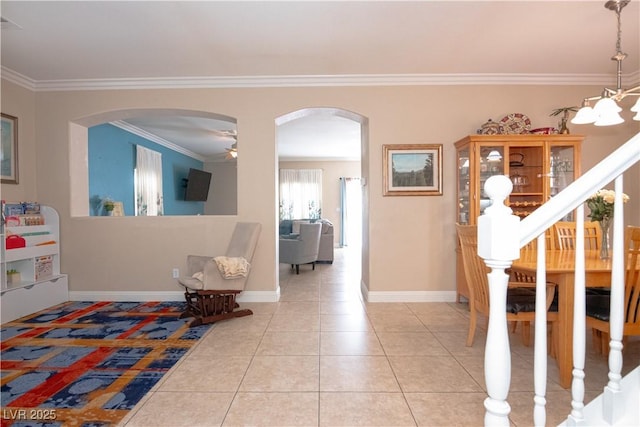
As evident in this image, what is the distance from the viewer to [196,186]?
311 inches

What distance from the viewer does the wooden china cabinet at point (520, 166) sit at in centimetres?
335

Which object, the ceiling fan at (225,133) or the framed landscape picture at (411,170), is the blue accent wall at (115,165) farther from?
the framed landscape picture at (411,170)

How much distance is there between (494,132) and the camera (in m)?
3.44

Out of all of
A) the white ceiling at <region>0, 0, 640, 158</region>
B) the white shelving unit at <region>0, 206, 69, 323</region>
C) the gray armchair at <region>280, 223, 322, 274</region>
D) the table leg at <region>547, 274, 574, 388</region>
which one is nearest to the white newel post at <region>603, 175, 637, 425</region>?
the table leg at <region>547, 274, 574, 388</region>

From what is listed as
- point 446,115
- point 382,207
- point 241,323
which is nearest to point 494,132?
point 446,115

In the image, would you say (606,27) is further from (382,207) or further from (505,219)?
(505,219)

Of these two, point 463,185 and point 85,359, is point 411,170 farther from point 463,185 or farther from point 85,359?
point 85,359

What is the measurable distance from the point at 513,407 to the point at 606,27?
9.93ft

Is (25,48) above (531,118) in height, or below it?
above

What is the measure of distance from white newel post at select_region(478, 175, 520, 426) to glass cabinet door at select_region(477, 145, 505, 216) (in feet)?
8.92

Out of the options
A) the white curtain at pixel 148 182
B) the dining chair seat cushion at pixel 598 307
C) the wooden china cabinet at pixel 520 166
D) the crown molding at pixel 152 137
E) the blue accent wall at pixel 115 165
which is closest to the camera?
the dining chair seat cushion at pixel 598 307

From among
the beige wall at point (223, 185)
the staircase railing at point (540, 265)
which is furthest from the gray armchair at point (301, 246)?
the staircase railing at point (540, 265)

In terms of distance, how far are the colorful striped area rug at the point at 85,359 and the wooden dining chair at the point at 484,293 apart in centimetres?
221

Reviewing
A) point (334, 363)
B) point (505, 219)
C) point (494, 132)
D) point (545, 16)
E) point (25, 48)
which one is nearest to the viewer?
point (505, 219)
